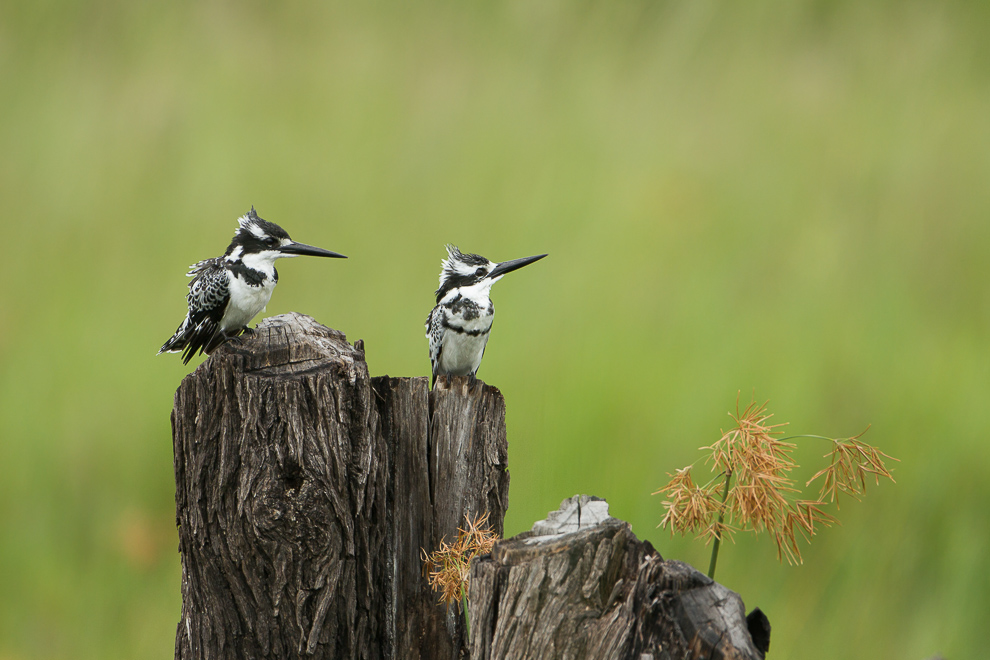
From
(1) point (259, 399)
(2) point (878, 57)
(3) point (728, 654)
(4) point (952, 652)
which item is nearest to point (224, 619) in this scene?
(1) point (259, 399)

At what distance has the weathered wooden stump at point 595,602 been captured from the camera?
1.31 m

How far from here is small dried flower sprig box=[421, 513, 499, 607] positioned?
2.02 m

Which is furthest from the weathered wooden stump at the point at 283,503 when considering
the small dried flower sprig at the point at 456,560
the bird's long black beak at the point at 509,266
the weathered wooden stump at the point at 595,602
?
the bird's long black beak at the point at 509,266

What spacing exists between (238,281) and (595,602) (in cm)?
178

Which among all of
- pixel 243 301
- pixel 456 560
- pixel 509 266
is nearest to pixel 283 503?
pixel 456 560

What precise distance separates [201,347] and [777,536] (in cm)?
209

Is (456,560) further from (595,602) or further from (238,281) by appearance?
(238,281)

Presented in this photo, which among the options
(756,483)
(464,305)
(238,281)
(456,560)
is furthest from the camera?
(464,305)

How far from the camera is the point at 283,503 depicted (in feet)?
6.16

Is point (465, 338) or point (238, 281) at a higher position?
point (238, 281)

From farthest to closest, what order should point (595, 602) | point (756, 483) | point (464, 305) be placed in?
point (464, 305) < point (756, 483) < point (595, 602)

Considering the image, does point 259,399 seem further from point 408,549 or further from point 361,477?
point 408,549

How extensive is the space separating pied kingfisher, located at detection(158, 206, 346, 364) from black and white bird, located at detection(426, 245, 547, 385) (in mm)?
710

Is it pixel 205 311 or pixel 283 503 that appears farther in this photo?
Answer: pixel 205 311
